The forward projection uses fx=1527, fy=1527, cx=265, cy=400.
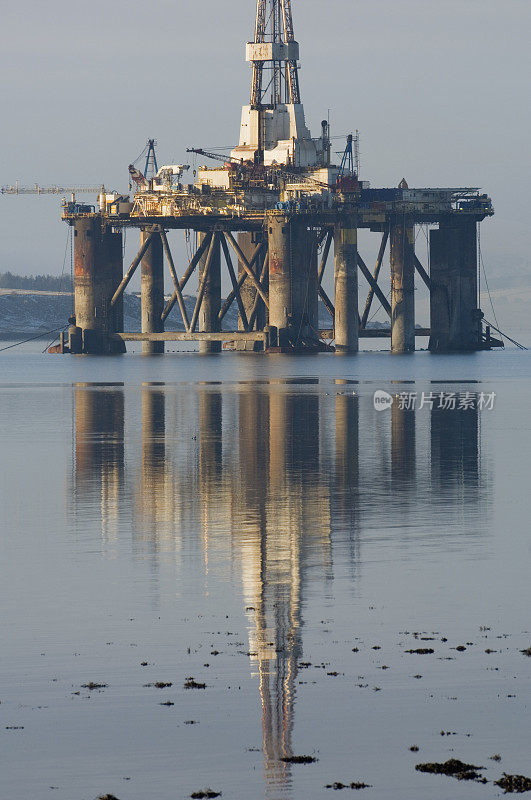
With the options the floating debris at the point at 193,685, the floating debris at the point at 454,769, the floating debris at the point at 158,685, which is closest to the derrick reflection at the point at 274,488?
the floating debris at the point at 193,685

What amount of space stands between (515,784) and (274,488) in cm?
2686

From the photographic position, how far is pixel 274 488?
4291 centimetres

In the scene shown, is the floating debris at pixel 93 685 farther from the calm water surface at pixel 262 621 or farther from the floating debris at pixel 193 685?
the floating debris at pixel 193 685

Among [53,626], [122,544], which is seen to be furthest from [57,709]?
[122,544]

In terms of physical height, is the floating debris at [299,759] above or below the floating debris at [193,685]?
below

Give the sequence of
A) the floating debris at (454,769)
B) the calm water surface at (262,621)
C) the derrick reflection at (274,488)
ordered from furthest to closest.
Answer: the derrick reflection at (274,488) → the calm water surface at (262,621) → the floating debris at (454,769)

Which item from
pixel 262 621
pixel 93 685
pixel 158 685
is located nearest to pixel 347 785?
pixel 158 685

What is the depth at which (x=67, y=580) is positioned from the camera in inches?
1097

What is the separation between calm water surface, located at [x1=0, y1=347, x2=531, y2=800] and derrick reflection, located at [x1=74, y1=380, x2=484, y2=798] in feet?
0.29

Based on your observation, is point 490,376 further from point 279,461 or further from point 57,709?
point 57,709

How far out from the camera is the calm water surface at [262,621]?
56.6 ft

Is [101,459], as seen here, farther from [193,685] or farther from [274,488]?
[193,685]

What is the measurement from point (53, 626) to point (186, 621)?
2.08m

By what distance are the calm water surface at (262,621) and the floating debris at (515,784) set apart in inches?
10.4
